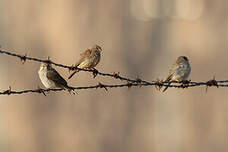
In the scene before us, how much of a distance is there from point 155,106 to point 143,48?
2435mm

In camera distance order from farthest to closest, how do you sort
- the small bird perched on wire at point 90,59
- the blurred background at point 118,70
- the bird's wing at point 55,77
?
the blurred background at point 118,70 < the small bird perched on wire at point 90,59 < the bird's wing at point 55,77

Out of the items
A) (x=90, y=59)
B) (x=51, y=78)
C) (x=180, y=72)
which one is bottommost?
(x=51, y=78)

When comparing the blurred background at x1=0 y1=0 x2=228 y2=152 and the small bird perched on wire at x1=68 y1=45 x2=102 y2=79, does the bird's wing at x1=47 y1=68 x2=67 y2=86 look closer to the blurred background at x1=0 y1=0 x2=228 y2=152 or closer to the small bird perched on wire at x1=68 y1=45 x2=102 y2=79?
the small bird perched on wire at x1=68 y1=45 x2=102 y2=79

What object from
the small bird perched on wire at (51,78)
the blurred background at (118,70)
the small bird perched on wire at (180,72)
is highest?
the blurred background at (118,70)

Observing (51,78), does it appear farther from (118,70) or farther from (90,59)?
(118,70)

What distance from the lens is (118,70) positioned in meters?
38.3

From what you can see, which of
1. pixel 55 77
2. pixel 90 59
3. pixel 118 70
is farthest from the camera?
pixel 118 70

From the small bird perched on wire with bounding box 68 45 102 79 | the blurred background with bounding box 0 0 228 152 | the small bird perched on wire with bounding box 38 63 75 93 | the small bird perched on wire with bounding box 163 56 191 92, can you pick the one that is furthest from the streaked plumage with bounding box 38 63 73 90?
the blurred background with bounding box 0 0 228 152

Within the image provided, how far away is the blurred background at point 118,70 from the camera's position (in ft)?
125

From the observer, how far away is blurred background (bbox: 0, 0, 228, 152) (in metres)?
38.1

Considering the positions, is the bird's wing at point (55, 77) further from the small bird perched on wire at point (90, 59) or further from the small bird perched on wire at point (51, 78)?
the small bird perched on wire at point (90, 59)

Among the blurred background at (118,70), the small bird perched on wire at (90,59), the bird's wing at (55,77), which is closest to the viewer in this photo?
the bird's wing at (55,77)

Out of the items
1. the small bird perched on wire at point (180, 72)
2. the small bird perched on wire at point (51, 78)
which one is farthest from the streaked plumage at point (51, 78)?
the small bird perched on wire at point (180, 72)

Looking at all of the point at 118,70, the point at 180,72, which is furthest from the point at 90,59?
the point at 118,70
